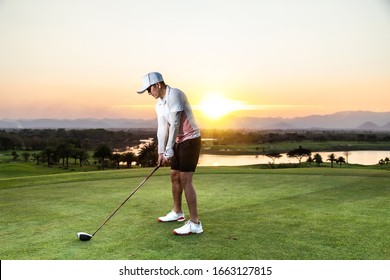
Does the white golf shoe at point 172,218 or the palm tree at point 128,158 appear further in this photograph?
the palm tree at point 128,158

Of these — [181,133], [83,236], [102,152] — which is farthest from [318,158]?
[83,236]

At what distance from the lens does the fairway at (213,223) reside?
415 cm

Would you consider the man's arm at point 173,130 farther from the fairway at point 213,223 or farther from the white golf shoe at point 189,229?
the fairway at point 213,223

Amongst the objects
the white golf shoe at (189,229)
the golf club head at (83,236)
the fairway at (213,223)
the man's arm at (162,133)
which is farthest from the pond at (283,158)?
the golf club head at (83,236)

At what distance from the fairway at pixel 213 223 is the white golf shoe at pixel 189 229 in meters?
0.08

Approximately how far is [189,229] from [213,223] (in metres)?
0.70

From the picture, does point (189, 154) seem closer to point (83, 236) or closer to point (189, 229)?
point (189, 229)

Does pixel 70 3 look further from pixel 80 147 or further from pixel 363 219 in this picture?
pixel 80 147

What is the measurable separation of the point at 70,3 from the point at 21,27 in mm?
3574

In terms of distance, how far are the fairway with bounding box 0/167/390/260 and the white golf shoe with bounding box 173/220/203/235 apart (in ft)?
0.28

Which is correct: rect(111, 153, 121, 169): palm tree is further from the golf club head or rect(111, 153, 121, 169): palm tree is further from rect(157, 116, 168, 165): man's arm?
the golf club head

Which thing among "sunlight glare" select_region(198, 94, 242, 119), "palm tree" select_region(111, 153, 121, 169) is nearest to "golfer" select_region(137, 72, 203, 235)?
"sunlight glare" select_region(198, 94, 242, 119)

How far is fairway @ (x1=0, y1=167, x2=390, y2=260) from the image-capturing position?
4.15m

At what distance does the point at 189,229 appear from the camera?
→ 15.7 feet
